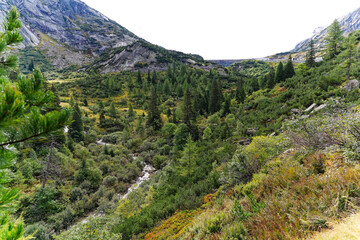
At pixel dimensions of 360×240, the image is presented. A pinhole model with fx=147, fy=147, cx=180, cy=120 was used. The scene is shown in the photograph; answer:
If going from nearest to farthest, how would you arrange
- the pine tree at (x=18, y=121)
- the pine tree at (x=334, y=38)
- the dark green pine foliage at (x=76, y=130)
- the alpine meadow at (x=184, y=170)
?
the pine tree at (x=18, y=121)
the alpine meadow at (x=184, y=170)
the dark green pine foliage at (x=76, y=130)
the pine tree at (x=334, y=38)

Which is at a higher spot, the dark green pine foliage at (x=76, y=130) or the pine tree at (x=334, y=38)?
the pine tree at (x=334, y=38)

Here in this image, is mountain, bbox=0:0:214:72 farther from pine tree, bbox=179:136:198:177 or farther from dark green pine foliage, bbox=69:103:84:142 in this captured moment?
pine tree, bbox=179:136:198:177

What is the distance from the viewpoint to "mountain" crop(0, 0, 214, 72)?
99369 mm

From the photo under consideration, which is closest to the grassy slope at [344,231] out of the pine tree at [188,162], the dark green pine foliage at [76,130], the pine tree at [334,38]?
the pine tree at [188,162]

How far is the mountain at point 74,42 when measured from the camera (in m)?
99.4

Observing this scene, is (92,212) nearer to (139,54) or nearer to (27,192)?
(27,192)

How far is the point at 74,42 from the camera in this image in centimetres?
15138

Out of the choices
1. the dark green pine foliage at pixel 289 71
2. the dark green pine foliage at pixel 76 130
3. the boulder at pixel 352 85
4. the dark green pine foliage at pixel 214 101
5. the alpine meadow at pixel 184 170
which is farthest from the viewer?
the dark green pine foliage at pixel 214 101

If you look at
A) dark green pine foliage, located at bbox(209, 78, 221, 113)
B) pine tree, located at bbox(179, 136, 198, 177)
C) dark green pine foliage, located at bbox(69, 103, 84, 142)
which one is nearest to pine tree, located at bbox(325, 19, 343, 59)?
dark green pine foliage, located at bbox(209, 78, 221, 113)

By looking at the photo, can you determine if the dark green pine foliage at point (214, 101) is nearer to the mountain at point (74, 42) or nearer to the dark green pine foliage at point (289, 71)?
the dark green pine foliage at point (289, 71)

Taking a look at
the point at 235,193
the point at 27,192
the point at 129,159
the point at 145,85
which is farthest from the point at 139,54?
the point at 235,193

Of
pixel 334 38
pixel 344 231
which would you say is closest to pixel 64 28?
pixel 334 38

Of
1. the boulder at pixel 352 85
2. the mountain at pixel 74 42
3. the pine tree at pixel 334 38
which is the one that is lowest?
the boulder at pixel 352 85

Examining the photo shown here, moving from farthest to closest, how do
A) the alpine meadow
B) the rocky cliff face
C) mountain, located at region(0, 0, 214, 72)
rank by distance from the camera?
the rocky cliff face < mountain, located at region(0, 0, 214, 72) < the alpine meadow
